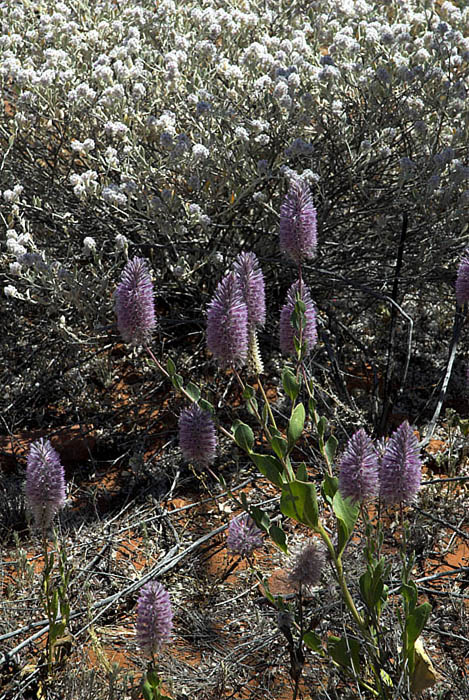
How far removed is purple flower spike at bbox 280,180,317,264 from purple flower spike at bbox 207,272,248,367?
0.28m

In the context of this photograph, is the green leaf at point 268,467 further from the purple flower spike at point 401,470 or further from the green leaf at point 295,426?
the purple flower spike at point 401,470

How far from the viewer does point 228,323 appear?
1959 millimetres

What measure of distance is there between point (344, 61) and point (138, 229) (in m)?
1.46

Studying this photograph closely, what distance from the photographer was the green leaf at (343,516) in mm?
1790

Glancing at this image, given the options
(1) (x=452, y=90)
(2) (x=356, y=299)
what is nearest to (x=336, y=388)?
(2) (x=356, y=299)

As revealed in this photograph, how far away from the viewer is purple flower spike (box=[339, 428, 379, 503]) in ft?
6.24

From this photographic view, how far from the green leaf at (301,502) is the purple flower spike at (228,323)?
1.31 feet

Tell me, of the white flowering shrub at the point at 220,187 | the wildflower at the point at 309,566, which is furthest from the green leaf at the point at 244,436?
the white flowering shrub at the point at 220,187

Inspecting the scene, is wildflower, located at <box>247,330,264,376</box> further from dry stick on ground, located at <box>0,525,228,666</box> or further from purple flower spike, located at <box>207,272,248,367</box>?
dry stick on ground, located at <box>0,525,228,666</box>

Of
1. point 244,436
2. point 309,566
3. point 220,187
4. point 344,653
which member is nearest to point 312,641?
point 344,653

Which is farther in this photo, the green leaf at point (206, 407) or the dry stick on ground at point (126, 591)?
the dry stick on ground at point (126, 591)

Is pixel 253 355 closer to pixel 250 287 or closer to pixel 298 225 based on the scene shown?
pixel 250 287

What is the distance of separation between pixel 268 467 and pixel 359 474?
9.4 inches

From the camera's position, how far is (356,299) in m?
4.36
